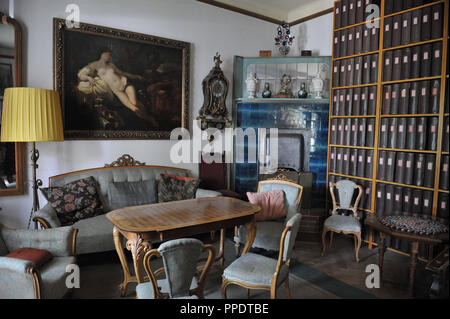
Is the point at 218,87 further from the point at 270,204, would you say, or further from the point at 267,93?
the point at 270,204

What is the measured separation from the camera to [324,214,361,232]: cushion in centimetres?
349

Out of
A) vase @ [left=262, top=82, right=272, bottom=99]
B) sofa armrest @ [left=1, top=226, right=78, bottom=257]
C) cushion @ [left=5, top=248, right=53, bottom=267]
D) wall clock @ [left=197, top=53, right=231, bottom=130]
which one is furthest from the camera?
vase @ [left=262, top=82, right=272, bottom=99]

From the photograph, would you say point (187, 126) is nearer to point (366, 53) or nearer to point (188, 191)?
point (188, 191)

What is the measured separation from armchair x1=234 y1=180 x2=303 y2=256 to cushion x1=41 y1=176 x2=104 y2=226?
1.63m

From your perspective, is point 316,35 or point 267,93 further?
point 316,35

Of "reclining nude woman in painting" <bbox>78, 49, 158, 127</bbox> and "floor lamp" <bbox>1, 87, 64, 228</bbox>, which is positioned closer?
"floor lamp" <bbox>1, 87, 64, 228</bbox>

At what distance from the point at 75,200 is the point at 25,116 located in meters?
0.99

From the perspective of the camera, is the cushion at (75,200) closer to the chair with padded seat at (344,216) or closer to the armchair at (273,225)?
the armchair at (273,225)

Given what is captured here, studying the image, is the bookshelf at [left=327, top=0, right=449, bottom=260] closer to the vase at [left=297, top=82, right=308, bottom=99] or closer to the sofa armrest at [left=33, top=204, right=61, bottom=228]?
the vase at [left=297, top=82, right=308, bottom=99]

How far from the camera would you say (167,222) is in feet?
8.07

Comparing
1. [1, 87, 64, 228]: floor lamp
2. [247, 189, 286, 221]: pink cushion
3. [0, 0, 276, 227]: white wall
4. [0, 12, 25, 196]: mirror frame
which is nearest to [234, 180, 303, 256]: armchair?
[247, 189, 286, 221]: pink cushion

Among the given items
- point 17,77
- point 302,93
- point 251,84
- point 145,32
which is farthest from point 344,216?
point 17,77

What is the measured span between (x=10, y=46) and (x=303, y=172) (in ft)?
12.8

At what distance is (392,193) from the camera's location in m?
3.62
